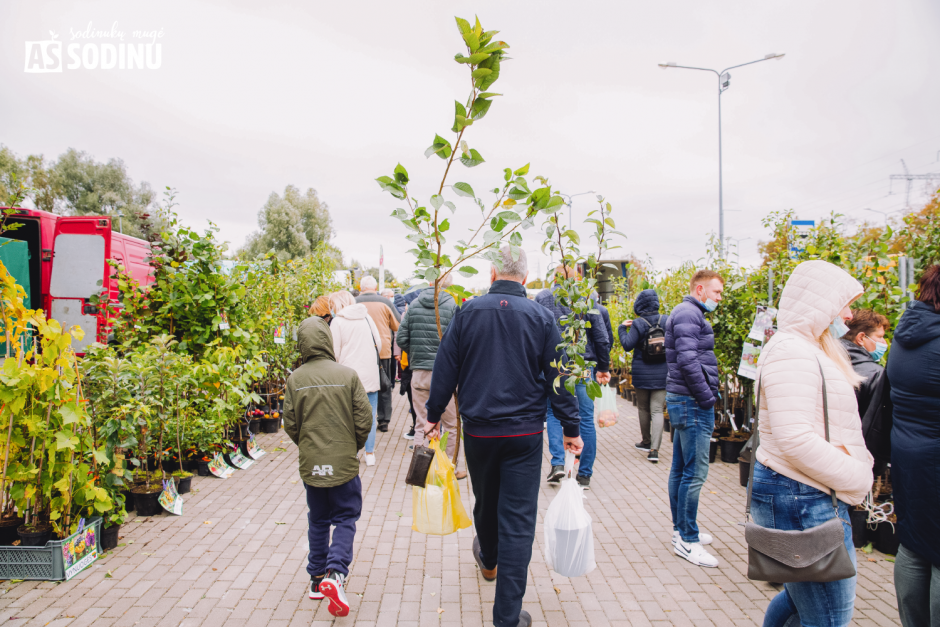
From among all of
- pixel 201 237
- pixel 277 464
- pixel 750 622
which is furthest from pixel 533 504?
pixel 201 237

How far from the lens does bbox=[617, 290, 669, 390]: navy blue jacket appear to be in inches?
232

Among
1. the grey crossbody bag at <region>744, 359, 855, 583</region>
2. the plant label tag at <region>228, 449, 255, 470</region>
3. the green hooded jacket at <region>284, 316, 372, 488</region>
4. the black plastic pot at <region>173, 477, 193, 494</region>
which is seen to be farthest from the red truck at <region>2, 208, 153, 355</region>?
the grey crossbody bag at <region>744, 359, 855, 583</region>

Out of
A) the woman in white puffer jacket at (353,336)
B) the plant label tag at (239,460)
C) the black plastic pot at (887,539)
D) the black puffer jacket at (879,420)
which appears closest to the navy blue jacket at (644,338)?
the black plastic pot at (887,539)

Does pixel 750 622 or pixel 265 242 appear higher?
pixel 265 242

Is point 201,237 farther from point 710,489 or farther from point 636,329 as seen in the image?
point 710,489

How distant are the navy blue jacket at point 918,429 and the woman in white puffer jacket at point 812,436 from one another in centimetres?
33

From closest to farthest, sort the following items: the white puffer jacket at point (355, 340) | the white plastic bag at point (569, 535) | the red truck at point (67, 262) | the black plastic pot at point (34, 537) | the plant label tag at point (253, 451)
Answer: the white plastic bag at point (569, 535) < the black plastic pot at point (34, 537) < the white puffer jacket at point (355, 340) < the plant label tag at point (253, 451) < the red truck at point (67, 262)

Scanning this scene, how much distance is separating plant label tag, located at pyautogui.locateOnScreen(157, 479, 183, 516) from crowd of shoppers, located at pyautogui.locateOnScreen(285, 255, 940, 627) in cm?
195

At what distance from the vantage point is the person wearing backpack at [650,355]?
19.3 feet

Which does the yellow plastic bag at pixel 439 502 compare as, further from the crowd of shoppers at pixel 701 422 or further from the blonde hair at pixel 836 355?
the blonde hair at pixel 836 355

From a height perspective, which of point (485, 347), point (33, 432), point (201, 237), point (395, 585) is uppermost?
point (201, 237)

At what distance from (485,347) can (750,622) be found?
2192mm

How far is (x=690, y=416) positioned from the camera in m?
3.67

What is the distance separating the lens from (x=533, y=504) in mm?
2686
